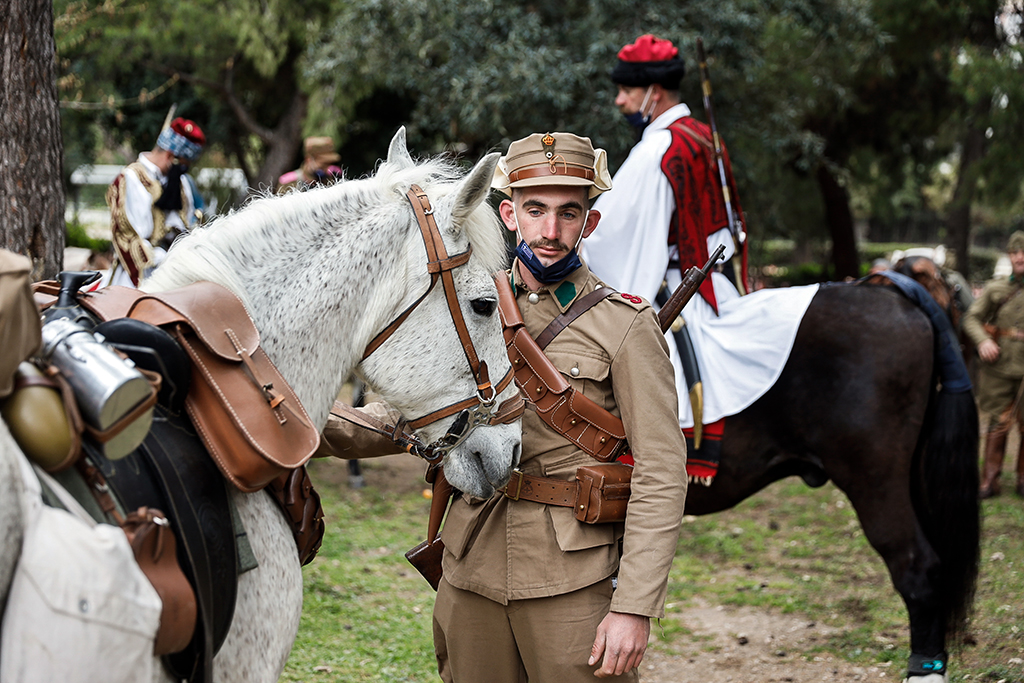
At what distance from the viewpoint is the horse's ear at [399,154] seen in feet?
7.25

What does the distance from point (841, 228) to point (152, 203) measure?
1130 cm

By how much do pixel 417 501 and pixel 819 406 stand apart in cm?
429

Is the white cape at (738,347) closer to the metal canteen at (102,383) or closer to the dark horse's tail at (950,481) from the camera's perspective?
the dark horse's tail at (950,481)

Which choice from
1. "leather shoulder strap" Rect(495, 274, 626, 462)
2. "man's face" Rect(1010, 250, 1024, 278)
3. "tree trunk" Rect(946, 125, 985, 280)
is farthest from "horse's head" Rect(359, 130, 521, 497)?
"tree trunk" Rect(946, 125, 985, 280)

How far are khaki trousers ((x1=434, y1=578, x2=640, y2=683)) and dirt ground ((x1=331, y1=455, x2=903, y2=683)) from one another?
2.19m

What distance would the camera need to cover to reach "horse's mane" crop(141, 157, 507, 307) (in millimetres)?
1900

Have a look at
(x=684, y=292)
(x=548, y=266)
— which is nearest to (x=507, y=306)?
(x=548, y=266)

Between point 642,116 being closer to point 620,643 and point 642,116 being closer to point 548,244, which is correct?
point 548,244

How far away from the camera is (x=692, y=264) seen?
154 inches

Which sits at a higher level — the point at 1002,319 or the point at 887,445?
Answer: the point at 887,445

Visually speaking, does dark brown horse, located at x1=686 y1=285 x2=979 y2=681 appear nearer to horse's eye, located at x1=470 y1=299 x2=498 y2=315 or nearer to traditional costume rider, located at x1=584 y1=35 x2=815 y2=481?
traditional costume rider, located at x1=584 y1=35 x2=815 y2=481

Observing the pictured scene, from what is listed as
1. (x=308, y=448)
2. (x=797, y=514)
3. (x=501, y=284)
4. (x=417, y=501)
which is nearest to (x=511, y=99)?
(x=417, y=501)

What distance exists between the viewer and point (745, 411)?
398cm

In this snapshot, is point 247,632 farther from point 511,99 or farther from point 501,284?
point 511,99
